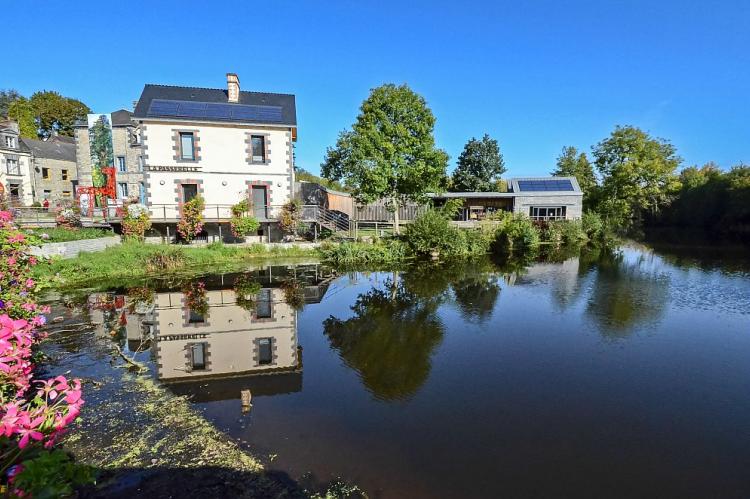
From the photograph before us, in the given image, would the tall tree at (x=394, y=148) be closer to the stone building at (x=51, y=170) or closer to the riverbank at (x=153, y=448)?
the riverbank at (x=153, y=448)

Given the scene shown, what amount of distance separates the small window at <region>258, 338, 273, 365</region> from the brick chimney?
64.8 ft

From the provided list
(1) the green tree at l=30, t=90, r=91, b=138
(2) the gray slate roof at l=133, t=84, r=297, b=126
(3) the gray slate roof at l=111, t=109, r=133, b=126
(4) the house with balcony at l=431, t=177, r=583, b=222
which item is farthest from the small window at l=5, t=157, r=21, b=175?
(4) the house with balcony at l=431, t=177, r=583, b=222

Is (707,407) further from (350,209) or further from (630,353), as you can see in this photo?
(350,209)

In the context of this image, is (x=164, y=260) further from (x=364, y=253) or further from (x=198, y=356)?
(x=198, y=356)

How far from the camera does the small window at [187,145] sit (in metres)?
22.5

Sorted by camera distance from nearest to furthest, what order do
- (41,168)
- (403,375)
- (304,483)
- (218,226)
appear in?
(304,483) < (403,375) < (218,226) < (41,168)

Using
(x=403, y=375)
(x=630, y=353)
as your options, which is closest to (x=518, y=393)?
(x=403, y=375)

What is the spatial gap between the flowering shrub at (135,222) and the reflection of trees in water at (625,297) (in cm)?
2046

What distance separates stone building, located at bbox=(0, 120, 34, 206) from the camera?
114 feet

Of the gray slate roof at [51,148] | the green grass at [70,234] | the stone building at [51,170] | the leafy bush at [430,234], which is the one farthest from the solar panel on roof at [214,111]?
the gray slate roof at [51,148]

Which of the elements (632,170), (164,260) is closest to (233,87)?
(164,260)

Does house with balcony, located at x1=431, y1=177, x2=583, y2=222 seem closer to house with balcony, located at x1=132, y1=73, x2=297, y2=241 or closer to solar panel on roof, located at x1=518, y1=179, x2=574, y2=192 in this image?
solar panel on roof, located at x1=518, y1=179, x2=574, y2=192

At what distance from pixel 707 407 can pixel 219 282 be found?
1498cm

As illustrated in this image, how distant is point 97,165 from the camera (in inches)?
1190
